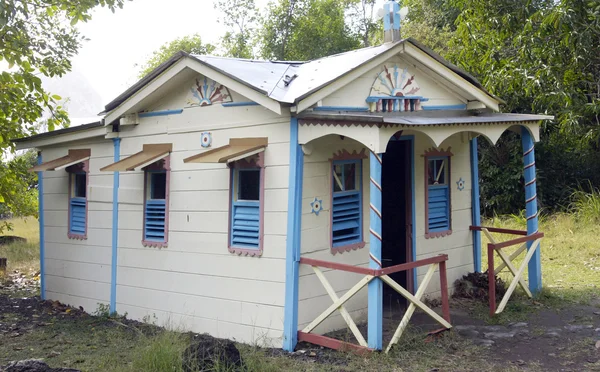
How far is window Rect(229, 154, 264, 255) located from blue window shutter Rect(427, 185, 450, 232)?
2.72 m

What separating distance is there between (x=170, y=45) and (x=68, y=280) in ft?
84.3

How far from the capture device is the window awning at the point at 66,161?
9844 millimetres

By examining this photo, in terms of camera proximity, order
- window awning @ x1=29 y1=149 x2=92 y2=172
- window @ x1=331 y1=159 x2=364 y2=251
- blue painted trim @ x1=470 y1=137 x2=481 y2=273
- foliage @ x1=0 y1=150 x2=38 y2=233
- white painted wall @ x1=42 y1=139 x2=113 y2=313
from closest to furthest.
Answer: window @ x1=331 y1=159 x2=364 y2=251 → white painted wall @ x1=42 y1=139 x2=113 y2=313 → window awning @ x1=29 y1=149 x2=92 y2=172 → blue painted trim @ x1=470 y1=137 x2=481 y2=273 → foliage @ x1=0 y1=150 x2=38 y2=233

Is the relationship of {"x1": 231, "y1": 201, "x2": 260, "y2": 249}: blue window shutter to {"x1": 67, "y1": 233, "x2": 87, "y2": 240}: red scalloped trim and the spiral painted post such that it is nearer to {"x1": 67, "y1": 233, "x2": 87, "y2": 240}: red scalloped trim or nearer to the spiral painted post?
the spiral painted post

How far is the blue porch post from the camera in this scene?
938cm

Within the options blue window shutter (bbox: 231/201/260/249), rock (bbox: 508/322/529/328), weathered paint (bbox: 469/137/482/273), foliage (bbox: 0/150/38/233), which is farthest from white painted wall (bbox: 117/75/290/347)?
foliage (bbox: 0/150/38/233)

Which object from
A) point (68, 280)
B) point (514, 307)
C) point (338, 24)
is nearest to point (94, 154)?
point (68, 280)

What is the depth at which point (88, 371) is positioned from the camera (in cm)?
653

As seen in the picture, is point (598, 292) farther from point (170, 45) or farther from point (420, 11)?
point (170, 45)

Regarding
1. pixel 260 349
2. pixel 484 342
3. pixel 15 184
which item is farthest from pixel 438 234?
pixel 15 184

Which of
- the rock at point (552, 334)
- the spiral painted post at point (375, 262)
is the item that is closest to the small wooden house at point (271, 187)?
the spiral painted post at point (375, 262)

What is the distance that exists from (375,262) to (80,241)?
17.9 ft

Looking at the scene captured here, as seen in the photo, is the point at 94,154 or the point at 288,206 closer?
the point at 288,206

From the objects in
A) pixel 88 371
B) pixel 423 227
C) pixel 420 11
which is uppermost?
pixel 420 11
